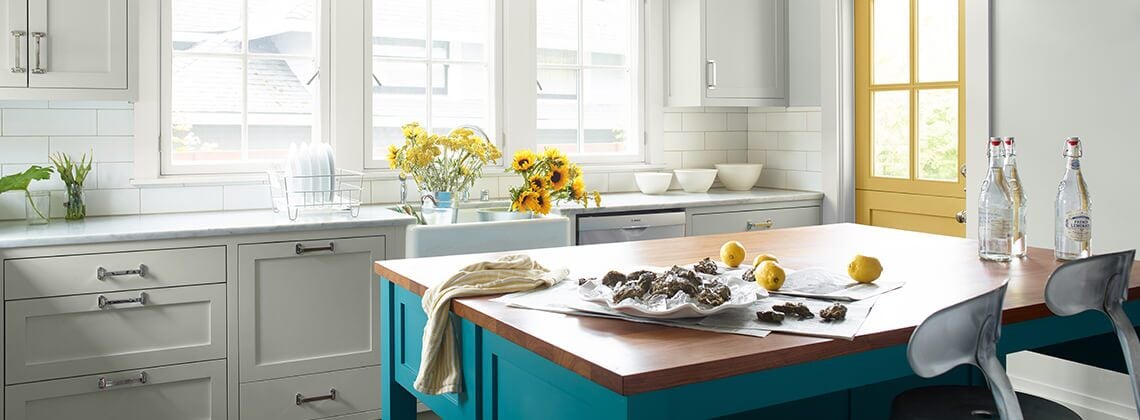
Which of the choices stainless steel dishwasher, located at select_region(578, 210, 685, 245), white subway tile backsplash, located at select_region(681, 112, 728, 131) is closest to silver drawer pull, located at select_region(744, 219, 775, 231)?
stainless steel dishwasher, located at select_region(578, 210, 685, 245)

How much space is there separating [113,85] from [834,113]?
3.48 metres

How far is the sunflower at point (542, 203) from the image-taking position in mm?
3869

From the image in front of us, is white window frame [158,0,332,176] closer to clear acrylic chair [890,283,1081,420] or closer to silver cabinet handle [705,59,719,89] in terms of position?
silver cabinet handle [705,59,719,89]

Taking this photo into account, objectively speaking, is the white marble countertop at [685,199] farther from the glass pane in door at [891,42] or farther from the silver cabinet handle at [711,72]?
the glass pane in door at [891,42]

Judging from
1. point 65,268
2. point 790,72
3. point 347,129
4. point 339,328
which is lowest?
point 339,328

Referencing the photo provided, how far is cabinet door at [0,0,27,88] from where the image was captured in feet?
11.4

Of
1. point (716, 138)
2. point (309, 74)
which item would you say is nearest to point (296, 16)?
point (309, 74)

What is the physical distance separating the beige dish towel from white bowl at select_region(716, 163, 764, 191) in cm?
344

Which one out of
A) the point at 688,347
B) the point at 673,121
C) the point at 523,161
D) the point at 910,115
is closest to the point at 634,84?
the point at 673,121

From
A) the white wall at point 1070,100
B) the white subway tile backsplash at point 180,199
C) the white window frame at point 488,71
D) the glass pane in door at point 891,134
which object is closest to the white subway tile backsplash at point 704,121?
the glass pane in door at point 891,134

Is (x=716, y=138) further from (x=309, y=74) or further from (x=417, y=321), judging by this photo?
(x=417, y=321)

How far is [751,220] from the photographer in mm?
4906

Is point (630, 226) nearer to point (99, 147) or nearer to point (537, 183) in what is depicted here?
point (537, 183)

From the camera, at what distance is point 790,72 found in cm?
540
